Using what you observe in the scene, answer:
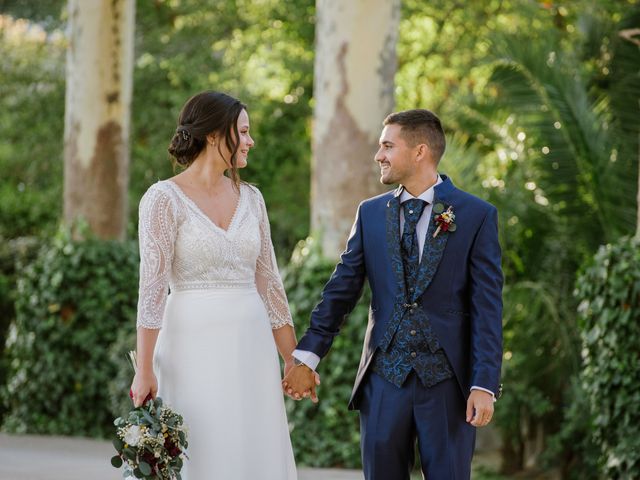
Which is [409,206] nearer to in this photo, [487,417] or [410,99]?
[487,417]

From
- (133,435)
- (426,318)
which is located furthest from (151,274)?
(426,318)

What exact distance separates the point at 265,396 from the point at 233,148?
102 centimetres

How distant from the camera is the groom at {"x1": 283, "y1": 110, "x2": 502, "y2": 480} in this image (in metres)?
4.27

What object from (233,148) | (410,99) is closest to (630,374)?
(233,148)

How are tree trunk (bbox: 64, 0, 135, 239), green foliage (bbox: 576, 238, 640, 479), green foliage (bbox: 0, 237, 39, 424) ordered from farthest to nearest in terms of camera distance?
green foliage (bbox: 0, 237, 39, 424) → tree trunk (bbox: 64, 0, 135, 239) → green foliage (bbox: 576, 238, 640, 479)

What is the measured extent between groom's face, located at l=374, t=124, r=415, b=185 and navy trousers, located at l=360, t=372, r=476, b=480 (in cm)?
78

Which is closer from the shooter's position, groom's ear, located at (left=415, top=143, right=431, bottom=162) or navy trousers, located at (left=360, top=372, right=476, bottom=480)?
navy trousers, located at (left=360, top=372, right=476, bottom=480)

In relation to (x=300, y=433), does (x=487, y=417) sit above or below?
above

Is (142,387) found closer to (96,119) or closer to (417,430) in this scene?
(417,430)

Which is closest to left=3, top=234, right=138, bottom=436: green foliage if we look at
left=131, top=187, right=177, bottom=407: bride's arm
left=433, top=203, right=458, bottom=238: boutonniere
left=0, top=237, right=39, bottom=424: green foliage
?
left=0, top=237, right=39, bottom=424: green foliage

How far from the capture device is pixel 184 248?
4.54 metres

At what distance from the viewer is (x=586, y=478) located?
8898 mm

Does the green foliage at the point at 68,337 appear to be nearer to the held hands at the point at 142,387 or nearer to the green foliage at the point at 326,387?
the green foliage at the point at 326,387

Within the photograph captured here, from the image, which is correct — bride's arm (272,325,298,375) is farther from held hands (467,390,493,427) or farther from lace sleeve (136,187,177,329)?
held hands (467,390,493,427)
